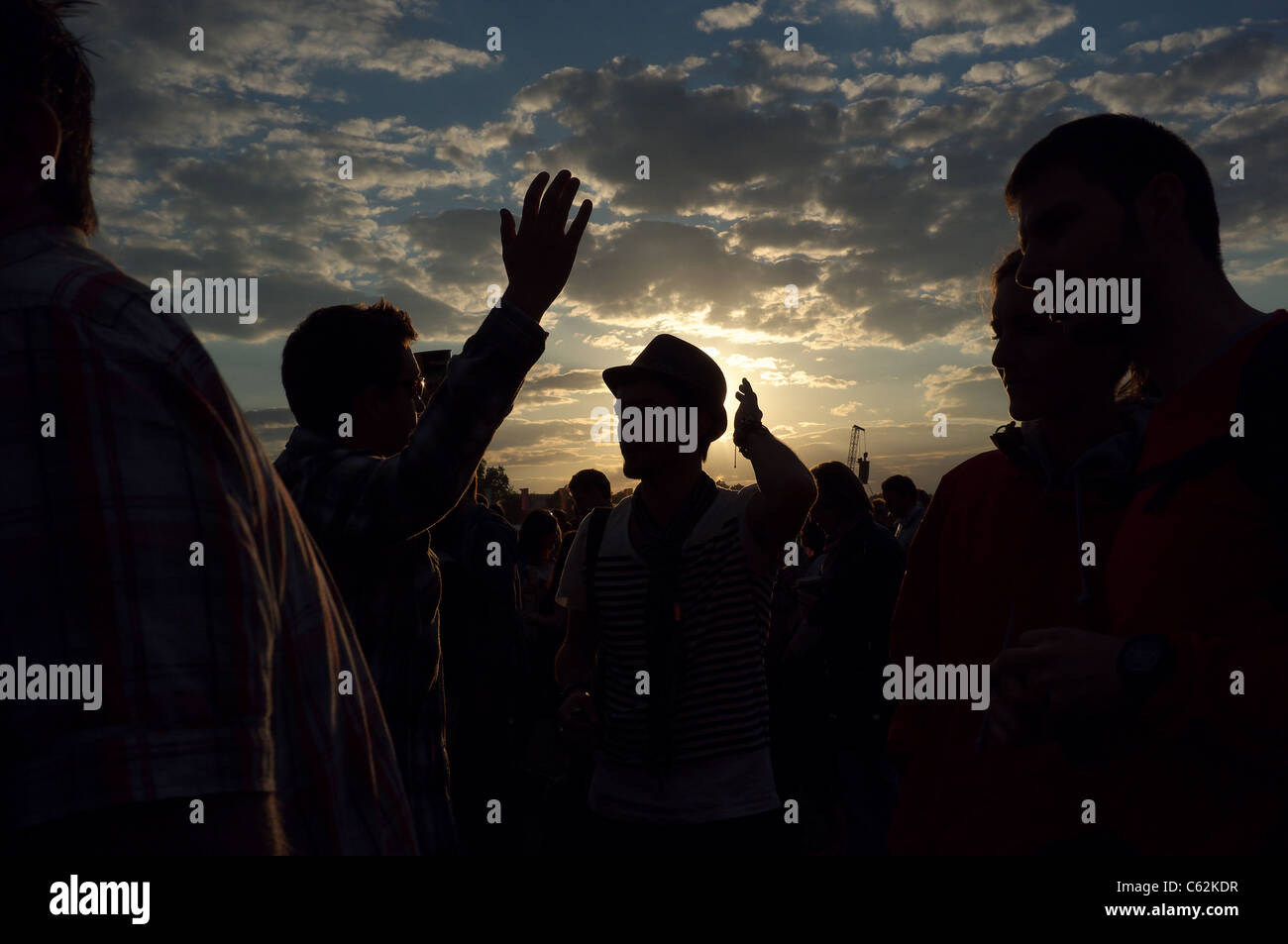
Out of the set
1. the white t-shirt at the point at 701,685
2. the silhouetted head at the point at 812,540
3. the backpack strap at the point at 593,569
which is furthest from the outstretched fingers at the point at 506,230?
the silhouetted head at the point at 812,540

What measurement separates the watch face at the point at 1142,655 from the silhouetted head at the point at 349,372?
6.81 ft

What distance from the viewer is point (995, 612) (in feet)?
7.75

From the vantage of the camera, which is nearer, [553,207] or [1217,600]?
[1217,600]

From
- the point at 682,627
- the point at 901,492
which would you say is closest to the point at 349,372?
the point at 682,627

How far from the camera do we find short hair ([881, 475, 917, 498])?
1197 cm

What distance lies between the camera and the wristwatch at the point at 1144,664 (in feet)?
4.61

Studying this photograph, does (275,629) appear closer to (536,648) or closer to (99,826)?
(99,826)

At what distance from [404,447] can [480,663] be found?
2.17m

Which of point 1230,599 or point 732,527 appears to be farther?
point 732,527

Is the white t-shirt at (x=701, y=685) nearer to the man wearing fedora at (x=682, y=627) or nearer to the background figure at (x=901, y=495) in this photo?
the man wearing fedora at (x=682, y=627)

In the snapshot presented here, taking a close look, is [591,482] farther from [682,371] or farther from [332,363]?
[332,363]
